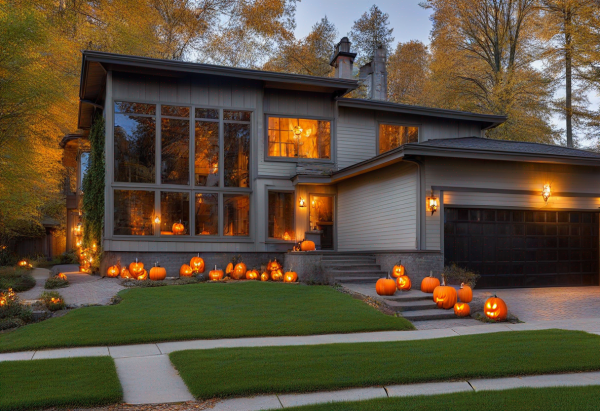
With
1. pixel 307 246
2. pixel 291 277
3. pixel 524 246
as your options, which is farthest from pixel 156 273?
pixel 524 246

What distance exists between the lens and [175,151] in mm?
15805

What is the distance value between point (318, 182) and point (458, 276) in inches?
219

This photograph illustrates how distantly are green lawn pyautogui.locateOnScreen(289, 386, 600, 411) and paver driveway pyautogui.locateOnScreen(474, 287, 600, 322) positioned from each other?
15.3 ft

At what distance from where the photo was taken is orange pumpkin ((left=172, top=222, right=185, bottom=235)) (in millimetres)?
15602

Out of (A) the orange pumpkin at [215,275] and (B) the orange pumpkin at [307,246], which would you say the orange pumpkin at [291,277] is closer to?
(B) the orange pumpkin at [307,246]

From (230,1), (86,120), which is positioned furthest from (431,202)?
(230,1)

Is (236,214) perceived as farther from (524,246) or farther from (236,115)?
(524,246)

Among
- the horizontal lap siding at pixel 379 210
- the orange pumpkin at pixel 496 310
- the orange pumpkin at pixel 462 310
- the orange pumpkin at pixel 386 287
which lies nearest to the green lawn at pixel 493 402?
the orange pumpkin at pixel 496 310

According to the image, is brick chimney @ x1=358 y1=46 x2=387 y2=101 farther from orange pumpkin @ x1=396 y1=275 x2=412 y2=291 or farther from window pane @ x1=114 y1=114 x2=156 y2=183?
orange pumpkin @ x1=396 y1=275 x2=412 y2=291

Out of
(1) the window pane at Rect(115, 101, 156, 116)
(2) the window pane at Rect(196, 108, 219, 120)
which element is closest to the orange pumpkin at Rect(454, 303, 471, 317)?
(2) the window pane at Rect(196, 108, 219, 120)

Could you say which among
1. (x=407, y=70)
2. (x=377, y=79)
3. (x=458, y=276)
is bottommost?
(x=458, y=276)

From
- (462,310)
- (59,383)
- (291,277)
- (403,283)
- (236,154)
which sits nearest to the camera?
(59,383)

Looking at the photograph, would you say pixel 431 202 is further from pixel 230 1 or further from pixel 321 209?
pixel 230 1

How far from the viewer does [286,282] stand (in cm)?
1430
